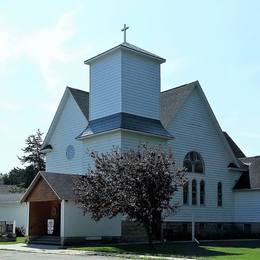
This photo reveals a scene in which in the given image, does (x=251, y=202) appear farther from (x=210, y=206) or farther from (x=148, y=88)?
(x=148, y=88)

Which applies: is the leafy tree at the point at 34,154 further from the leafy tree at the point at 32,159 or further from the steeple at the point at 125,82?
the steeple at the point at 125,82

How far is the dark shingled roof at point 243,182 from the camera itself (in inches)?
1704

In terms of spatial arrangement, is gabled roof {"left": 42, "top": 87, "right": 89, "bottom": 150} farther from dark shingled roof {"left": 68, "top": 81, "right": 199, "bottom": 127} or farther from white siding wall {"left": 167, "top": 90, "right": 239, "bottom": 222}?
white siding wall {"left": 167, "top": 90, "right": 239, "bottom": 222}

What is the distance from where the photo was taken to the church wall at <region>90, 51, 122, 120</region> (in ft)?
120

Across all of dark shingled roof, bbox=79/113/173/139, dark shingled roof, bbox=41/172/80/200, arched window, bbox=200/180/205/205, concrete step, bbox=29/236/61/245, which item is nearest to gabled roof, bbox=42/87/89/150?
dark shingled roof, bbox=79/113/173/139

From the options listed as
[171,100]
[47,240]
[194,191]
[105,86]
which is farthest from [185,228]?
→ [105,86]

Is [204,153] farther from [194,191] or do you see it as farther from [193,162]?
[194,191]

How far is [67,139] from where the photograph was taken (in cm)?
4216

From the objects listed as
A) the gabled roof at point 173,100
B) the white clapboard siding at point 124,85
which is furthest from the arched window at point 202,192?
the white clapboard siding at point 124,85

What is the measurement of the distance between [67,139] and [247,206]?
15.6 m

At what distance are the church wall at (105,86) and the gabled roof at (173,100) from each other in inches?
179

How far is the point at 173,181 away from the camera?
27797mm

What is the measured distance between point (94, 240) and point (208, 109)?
1534cm

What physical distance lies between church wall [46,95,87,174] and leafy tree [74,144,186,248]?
11516mm
